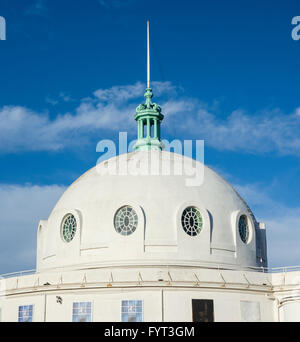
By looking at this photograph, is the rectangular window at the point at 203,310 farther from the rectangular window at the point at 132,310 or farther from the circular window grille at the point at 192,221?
the circular window grille at the point at 192,221

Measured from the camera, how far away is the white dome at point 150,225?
37.8m

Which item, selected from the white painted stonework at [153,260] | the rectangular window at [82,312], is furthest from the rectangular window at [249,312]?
the rectangular window at [82,312]

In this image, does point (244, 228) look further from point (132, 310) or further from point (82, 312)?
point (82, 312)

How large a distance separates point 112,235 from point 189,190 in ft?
18.6

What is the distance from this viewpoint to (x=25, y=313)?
121ft

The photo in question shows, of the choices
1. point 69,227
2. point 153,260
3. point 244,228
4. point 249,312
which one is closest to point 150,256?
point 153,260

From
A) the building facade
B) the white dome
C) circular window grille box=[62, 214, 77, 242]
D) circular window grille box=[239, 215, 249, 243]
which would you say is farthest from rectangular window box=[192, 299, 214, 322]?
circular window grille box=[62, 214, 77, 242]

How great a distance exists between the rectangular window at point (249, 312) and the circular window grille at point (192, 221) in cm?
518

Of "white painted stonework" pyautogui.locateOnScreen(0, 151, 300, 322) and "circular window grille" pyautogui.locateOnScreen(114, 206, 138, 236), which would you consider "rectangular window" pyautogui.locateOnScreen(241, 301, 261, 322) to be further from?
"circular window grille" pyautogui.locateOnScreen(114, 206, 138, 236)

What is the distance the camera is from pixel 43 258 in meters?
42.1

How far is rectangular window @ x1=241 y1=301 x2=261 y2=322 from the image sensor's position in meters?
36.0

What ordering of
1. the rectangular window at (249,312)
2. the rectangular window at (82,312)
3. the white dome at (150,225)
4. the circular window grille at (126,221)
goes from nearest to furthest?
the rectangular window at (82,312), the rectangular window at (249,312), the white dome at (150,225), the circular window grille at (126,221)

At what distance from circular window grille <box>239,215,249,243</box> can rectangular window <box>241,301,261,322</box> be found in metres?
5.38
